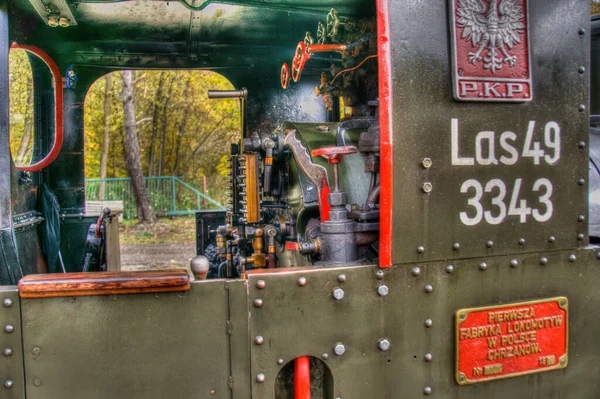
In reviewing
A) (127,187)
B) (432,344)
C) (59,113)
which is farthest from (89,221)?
(127,187)

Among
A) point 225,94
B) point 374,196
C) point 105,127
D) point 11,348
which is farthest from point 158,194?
point 11,348

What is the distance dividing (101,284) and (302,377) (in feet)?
2.33

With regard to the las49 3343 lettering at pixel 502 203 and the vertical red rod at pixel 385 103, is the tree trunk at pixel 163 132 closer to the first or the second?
the vertical red rod at pixel 385 103

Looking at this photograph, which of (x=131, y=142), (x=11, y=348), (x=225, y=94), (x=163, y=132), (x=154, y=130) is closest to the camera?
(x=11, y=348)

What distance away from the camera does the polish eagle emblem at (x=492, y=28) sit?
6.10 ft

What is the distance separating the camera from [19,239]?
10.8 feet

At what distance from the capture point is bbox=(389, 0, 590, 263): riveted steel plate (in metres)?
1.82

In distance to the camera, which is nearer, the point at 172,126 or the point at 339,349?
the point at 339,349

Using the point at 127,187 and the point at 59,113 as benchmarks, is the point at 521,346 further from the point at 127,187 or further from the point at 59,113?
the point at 127,187

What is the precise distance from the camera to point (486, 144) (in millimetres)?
1894

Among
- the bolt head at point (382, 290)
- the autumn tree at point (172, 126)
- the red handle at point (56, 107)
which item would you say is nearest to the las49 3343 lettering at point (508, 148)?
the bolt head at point (382, 290)

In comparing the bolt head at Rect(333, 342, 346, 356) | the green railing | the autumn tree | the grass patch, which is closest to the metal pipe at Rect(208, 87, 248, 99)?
the bolt head at Rect(333, 342, 346, 356)

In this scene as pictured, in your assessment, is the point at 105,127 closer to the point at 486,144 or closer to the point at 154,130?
the point at 154,130

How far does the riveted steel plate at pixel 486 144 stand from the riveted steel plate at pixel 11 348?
3.98 ft
